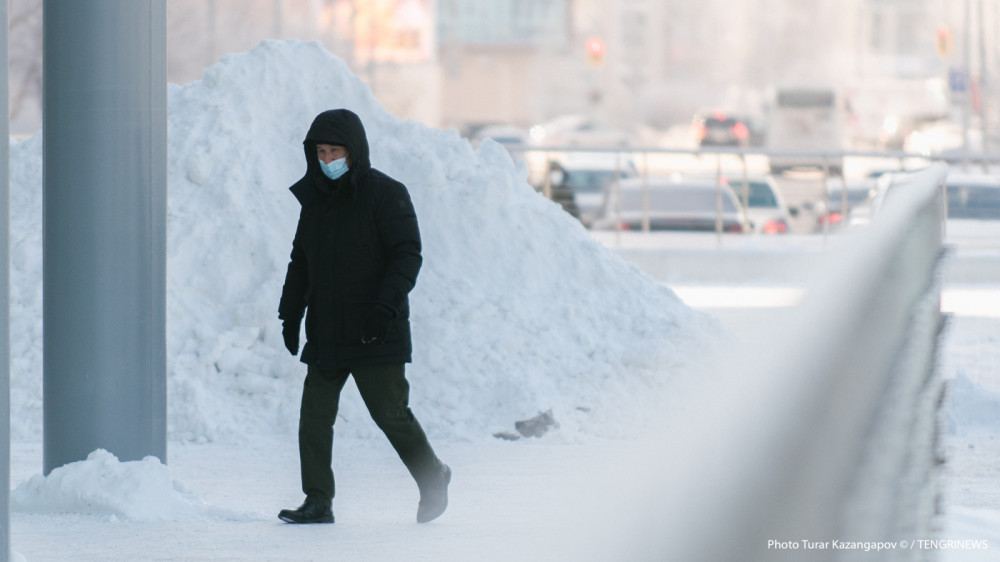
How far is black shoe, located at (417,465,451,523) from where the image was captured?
201 inches

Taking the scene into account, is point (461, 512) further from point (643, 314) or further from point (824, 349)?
point (824, 349)

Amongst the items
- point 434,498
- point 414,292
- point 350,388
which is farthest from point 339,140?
point 414,292

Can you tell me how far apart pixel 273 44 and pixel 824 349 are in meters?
8.04

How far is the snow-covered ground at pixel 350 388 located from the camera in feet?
16.9

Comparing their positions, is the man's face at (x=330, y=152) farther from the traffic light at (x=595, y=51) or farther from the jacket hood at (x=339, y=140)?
the traffic light at (x=595, y=51)

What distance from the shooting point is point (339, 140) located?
477 cm

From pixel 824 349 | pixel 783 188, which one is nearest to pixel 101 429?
pixel 824 349

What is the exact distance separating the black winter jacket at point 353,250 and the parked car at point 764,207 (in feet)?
50.1

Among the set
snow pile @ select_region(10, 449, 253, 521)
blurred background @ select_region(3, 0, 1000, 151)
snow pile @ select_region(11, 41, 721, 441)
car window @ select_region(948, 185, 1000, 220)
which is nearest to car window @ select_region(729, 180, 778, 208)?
car window @ select_region(948, 185, 1000, 220)

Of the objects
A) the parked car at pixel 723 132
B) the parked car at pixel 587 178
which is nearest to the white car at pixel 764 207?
the parked car at pixel 587 178

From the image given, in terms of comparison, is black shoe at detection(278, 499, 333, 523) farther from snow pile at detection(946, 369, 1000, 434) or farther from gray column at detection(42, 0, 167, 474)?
snow pile at detection(946, 369, 1000, 434)

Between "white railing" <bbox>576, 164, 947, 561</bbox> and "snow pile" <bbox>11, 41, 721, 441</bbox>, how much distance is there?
17.4ft

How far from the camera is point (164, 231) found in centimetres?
545

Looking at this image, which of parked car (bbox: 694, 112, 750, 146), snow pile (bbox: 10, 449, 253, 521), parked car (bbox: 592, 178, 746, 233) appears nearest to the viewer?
→ snow pile (bbox: 10, 449, 253, 521)
